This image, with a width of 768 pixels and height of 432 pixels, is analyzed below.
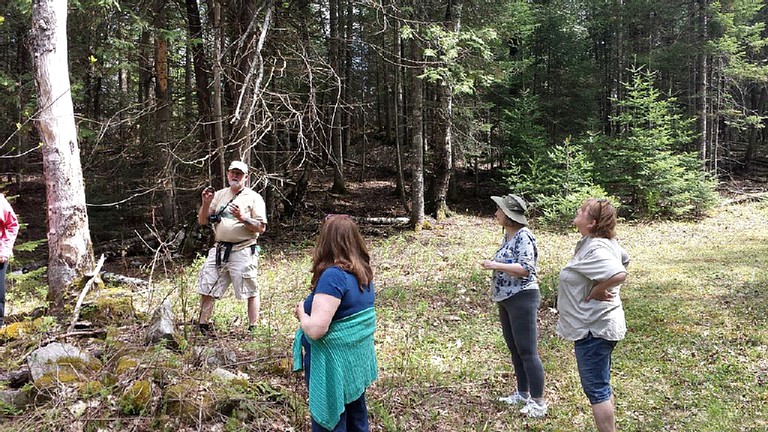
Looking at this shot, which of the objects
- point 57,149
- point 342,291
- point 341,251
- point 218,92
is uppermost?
point 218,92

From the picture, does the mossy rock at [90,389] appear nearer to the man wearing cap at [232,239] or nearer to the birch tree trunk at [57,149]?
the man wearing cap at [232,239]

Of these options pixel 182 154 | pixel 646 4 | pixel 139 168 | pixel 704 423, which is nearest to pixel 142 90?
pixel 139 168

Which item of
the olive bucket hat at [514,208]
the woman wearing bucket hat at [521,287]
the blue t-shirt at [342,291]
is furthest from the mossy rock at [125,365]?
the olive bucket hat at [514,208]

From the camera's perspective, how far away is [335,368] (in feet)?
9.00

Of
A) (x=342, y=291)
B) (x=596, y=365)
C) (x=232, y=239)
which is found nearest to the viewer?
(x=342, y=291)

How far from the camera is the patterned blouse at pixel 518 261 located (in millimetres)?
4012

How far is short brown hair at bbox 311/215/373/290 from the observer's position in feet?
9.09

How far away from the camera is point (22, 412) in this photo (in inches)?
133

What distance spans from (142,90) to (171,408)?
18567mm

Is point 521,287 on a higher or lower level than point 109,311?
higher

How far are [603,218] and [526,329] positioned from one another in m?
1.17

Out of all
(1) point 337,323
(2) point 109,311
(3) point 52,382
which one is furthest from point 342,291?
(2) point 109,311

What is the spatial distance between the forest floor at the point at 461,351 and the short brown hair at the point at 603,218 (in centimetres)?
180

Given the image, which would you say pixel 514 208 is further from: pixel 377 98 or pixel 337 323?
pixel 377 98
